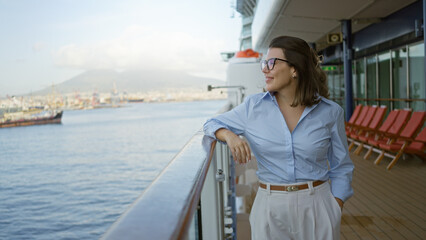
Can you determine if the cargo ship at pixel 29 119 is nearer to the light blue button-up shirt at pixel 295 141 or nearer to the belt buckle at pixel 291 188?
the light blue button-up shirt at pixel 295 141

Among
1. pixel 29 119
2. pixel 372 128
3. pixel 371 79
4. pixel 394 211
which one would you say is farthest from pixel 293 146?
pixel 29 119

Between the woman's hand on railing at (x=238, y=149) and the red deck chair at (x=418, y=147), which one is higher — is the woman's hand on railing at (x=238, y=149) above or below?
above

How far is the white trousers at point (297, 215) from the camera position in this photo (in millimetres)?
1560

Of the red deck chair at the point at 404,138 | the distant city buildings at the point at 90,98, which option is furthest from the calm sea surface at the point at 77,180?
the distant city buildings at the point at 90,98

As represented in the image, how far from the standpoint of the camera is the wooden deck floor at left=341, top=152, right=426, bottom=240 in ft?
12.8

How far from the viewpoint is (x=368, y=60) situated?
1386 cm

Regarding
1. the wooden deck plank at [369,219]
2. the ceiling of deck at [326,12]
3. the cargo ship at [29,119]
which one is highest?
the ceiling of deck at [326,12]

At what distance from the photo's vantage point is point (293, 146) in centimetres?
158

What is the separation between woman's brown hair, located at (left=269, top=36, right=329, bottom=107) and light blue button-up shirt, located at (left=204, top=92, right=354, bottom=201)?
41 mm

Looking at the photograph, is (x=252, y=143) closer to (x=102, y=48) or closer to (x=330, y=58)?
(x=330, y=58)

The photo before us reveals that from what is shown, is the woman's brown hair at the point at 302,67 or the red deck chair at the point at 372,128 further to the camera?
the red deck chair at the point at 372,128

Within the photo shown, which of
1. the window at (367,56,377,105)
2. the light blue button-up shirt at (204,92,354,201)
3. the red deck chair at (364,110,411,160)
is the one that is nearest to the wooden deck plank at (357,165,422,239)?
the red deck chair at (364,110,411,160)

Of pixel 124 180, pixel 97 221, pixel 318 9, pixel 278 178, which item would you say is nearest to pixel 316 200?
pixel 278 178

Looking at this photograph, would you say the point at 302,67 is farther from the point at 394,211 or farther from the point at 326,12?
the point at 326,12
